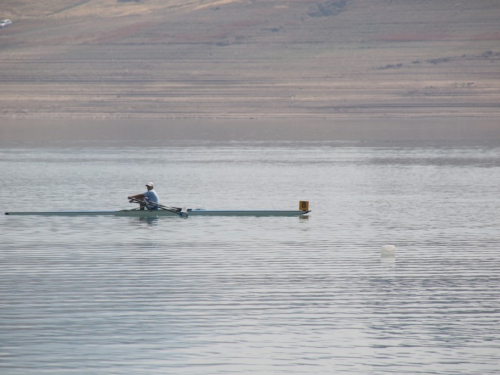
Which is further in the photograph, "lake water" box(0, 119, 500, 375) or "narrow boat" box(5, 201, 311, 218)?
"narrow boat" box(5, 201, 311, 218)

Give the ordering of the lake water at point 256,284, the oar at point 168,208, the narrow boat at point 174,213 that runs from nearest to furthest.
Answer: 1. the lake water at point 256,284
2. the oar at point 168,208
3. the narrow boat at point 174,213

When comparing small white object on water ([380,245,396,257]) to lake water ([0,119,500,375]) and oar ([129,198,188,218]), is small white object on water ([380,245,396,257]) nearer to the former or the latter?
lake water ([0,119,500,375])

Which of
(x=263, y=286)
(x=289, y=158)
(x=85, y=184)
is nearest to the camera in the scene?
(x=263, y=286)

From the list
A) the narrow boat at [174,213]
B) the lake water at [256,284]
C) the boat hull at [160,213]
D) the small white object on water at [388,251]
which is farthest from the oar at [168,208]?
the small white object on water at [388,251]

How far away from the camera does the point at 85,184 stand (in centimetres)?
6000

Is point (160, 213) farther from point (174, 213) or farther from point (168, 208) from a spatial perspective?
point (174, 213)

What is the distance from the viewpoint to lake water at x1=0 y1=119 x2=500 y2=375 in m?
19.8

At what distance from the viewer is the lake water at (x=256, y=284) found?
65.0 feet

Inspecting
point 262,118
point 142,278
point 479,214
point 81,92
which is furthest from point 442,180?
point 81,92

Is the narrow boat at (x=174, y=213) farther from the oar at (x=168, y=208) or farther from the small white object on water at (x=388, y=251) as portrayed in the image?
the small white object on water at (x=388, y=251)

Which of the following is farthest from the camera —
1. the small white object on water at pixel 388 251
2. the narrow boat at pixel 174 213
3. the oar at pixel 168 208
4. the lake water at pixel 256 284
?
the narrow boat at pixel 174 213

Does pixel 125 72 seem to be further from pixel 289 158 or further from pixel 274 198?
pixel 274 198

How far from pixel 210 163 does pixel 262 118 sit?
3806 inches

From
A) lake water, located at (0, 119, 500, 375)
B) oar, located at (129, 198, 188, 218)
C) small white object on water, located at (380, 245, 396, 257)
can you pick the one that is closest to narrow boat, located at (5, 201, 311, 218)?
oar, located at (129, 198, 188, 218)
